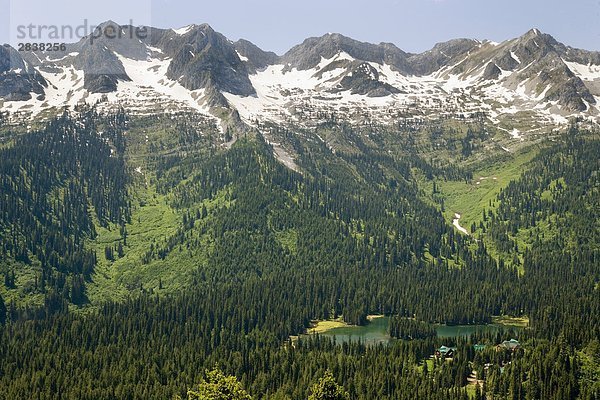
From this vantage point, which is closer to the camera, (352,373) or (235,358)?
(352,373)

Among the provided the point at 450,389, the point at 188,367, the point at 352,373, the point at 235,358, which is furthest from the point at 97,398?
the point at 450,389

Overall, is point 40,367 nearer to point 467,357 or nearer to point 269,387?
point 269,387

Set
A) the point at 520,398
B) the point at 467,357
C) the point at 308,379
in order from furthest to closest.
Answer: the point at 467,357 → the point at 308,379 → the point at 520,398

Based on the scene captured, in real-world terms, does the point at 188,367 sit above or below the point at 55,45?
below

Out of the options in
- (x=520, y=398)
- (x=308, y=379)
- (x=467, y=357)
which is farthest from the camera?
(x=467, y=357)

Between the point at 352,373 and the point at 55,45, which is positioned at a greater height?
the point at 55,45

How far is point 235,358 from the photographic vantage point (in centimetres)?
19062

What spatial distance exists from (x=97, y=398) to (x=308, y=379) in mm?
53784

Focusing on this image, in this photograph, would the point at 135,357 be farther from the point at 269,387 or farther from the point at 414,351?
the point at 414,351

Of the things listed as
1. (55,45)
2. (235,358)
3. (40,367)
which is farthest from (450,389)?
(55,45)

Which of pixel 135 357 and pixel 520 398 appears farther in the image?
pixel 135 357

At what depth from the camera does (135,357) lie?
644 ft

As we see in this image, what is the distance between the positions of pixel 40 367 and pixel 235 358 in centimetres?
5701

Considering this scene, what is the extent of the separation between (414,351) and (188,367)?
67.3m
